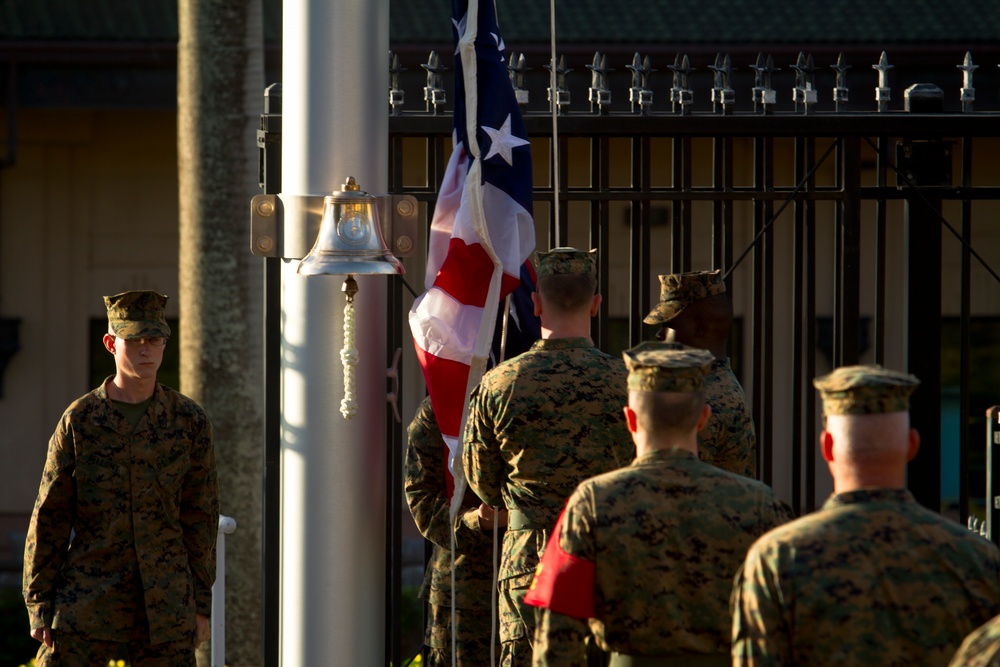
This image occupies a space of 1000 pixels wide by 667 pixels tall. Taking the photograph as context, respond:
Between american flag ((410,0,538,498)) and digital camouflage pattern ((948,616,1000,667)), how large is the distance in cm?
259

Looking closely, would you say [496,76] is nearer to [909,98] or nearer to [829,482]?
[909,98]

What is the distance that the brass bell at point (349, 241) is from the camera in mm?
4316

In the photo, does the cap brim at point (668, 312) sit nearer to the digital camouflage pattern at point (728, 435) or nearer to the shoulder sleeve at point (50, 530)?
the digital camouflage pattern at point (728, 435)

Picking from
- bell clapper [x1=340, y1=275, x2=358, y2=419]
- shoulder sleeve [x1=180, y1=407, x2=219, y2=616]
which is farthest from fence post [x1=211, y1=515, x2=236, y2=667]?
bell clapper [x1=340, y1=275, x2=358, y2=419]

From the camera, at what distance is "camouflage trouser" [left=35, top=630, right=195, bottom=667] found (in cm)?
454

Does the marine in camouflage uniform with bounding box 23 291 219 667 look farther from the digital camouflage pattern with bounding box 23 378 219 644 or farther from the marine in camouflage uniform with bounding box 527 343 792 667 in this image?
the marine in camouflage uniform with bounding box 527 343 792 667

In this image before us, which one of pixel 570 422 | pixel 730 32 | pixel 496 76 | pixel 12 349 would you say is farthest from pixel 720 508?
pixel 12 349

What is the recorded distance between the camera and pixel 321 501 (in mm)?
4570

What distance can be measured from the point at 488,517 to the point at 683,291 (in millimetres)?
1015

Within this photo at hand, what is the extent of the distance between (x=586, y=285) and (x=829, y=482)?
7.10m

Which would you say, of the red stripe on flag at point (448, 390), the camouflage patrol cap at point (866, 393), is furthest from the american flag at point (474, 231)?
the camouflage patrol cap at point (866, 393)

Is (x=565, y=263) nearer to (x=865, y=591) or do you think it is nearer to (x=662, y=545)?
(x=662, y=545)

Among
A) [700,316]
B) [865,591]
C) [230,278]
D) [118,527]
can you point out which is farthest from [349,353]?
[230,278]

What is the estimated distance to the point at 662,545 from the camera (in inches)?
127
